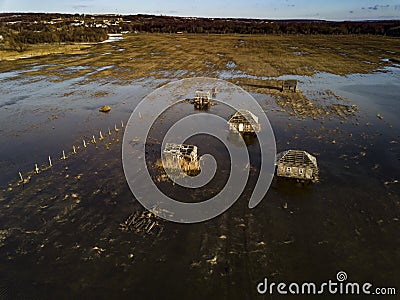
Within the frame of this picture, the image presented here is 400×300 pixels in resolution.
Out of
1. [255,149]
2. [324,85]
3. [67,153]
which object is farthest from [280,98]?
[67,153]

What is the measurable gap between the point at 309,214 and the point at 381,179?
7.27 meters

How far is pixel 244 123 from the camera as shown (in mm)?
29312

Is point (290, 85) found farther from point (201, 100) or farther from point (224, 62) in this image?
point (224, 62)

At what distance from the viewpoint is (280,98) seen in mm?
41531

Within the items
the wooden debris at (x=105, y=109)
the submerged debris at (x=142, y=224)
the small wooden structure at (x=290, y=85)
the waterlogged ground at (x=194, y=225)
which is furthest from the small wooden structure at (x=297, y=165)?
the small wooden structure at (x=290, y=85)

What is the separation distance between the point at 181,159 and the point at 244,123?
8.98m

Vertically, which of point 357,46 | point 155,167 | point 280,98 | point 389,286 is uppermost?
point 357,46

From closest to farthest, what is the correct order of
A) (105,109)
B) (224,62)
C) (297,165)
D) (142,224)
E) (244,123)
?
(142,224)
(297,165)
(244,123)
(105,109)
(224,62)

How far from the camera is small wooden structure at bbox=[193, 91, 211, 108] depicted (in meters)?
38.7

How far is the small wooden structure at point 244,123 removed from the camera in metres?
29.3

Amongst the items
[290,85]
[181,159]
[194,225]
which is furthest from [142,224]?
[290,85]

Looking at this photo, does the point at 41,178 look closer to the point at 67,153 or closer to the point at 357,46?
the point at 67,153

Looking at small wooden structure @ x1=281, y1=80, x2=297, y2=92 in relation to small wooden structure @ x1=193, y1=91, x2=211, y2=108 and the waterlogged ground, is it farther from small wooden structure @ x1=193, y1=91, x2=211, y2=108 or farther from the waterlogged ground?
small wooden structure @ x1=193, y1=91, x2=211, y2=108

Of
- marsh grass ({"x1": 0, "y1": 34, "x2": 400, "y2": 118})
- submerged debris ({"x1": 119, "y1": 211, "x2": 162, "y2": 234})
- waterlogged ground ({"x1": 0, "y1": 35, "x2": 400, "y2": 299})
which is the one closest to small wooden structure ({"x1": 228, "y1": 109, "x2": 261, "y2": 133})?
waterlogged ground ({"x1": 0, "y1": 35, "x2": 400, "y2": 299})
